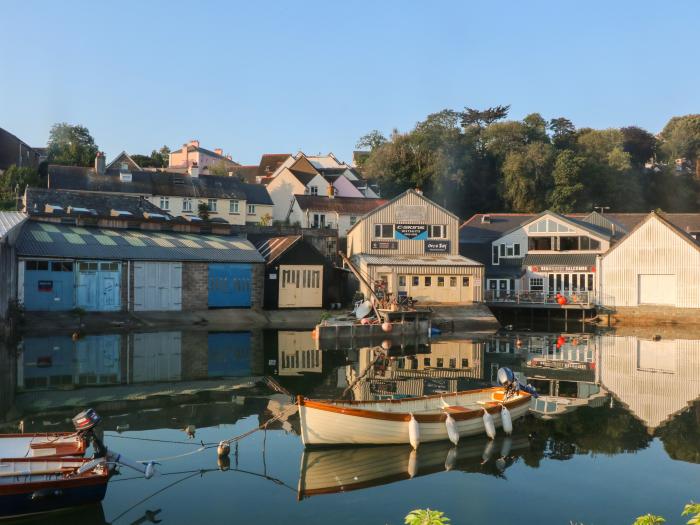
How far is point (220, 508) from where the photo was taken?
12.4 metres

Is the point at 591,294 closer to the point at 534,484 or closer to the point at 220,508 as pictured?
the point at 534,484

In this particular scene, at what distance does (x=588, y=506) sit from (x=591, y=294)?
1516 inches

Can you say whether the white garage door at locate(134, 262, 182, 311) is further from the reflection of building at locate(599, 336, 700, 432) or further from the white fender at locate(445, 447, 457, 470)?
the white fender at locate(445, 447, 457, 470)

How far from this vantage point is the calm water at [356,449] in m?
12.8

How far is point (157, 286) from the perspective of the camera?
131ft

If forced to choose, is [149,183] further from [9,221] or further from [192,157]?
[192,157]

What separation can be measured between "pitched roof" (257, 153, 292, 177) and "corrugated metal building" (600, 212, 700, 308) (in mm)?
49551

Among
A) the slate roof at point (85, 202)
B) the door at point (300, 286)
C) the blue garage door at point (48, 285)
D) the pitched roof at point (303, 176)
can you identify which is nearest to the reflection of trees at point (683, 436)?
the door at point (300, 286)

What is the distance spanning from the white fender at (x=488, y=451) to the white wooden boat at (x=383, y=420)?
0.49 m

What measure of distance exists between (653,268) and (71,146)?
61.2 meters

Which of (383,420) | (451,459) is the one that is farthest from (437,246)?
(451,459)

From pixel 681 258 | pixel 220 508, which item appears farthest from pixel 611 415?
pixel 681 258

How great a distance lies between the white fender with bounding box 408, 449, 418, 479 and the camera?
14.6 m

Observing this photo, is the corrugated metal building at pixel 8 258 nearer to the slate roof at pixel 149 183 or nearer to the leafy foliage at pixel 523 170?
the slate roof at pixel 149 183
